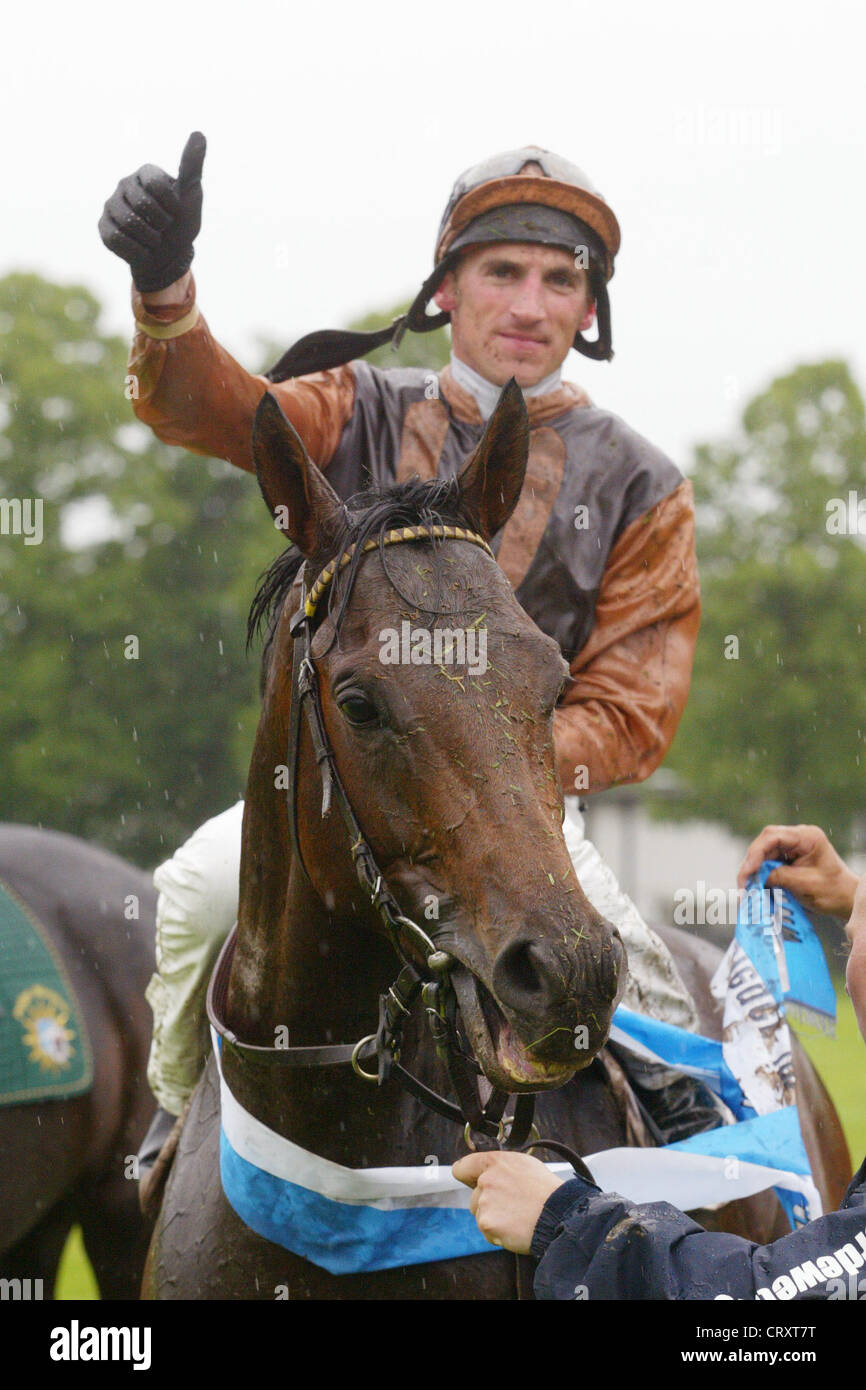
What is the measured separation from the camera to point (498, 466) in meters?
2.87

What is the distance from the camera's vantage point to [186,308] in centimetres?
360

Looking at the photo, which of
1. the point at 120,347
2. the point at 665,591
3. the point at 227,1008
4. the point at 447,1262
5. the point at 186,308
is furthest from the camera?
the point at 120,347

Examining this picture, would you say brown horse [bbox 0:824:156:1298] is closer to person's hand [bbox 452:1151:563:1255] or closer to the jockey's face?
the jockey's face

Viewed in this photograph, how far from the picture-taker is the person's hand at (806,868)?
12.0 ft

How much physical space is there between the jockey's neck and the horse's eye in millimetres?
1720

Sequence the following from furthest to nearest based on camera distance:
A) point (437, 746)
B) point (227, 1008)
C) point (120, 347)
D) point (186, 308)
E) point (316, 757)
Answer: point (120, 347)
point (186, 308)
point (227, 1008)
point (316, 757)
point (437, 746)

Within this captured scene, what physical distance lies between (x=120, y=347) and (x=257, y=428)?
24114 millimetres

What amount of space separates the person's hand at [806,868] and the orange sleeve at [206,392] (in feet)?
5.26

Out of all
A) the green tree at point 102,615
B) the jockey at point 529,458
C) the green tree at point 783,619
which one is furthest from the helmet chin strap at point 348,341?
the green tree at point 783,619

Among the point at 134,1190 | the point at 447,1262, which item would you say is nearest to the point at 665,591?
the point at 447,1262

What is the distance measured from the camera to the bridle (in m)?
2.42

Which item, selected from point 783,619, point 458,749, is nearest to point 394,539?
point 458,749

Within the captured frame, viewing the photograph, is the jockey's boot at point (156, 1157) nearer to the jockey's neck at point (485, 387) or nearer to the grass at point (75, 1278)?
the jockey's neck at point (485, 387)
